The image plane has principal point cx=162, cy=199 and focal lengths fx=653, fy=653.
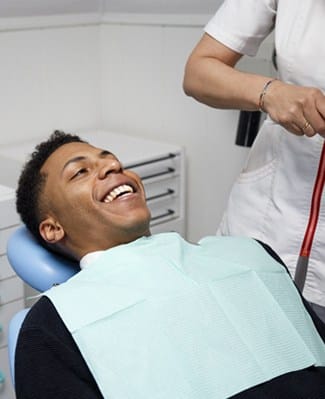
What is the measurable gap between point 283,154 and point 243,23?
0.30 meters

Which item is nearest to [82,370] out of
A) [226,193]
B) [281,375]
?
[281,375]

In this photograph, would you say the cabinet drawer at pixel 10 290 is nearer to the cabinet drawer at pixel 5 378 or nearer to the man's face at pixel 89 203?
the cabinet drawer at pixel 5 378

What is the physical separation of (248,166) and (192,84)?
9.3 inches

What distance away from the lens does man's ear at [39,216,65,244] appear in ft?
4.53

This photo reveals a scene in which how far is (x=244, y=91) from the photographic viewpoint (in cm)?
133

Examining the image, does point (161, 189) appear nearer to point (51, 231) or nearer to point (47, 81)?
point (47, 81)

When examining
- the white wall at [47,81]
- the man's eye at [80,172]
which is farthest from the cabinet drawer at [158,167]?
the man's eye at [80,172]

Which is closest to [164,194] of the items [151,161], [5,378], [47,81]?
[151,161]

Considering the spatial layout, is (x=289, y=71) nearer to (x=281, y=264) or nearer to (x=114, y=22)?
(x=281, y=264)

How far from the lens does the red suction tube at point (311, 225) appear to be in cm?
135

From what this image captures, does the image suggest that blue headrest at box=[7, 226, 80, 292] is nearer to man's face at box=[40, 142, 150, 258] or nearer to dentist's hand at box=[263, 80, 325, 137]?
man's face at box=[40, 142, 150, 258]

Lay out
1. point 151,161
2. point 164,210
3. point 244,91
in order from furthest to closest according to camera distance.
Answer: point 164,210 < point 151,161 < point 244,91

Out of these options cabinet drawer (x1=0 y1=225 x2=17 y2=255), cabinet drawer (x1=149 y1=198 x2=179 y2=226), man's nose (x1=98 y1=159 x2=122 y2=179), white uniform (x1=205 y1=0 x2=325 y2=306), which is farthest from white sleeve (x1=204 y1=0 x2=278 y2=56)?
cabinet drawer (x1=149 y1=198 x2=179 y2=226)

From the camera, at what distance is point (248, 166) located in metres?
1.52
